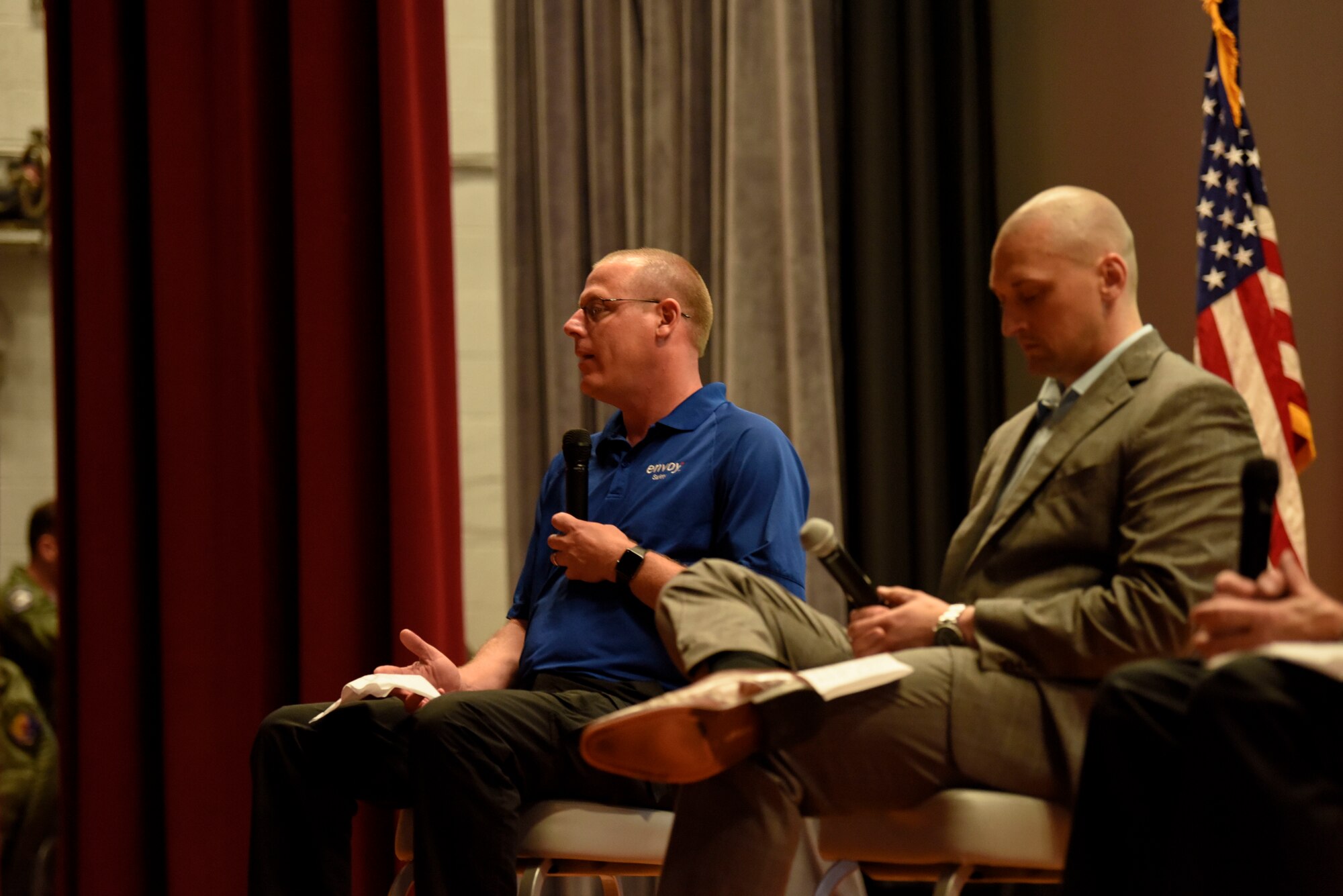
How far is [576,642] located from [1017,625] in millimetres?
766

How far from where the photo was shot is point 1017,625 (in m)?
1.67

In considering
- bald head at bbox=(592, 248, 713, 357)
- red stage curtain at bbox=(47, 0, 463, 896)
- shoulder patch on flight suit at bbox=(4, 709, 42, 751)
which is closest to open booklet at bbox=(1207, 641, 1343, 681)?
bald head at bbox=(592, 248, 713, 357)

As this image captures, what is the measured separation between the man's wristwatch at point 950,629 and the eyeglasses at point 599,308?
3.00ft

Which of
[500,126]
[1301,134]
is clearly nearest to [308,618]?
[500,126]

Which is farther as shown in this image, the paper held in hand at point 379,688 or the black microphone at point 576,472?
the black microphone at point 576,472

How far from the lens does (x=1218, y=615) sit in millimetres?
1430

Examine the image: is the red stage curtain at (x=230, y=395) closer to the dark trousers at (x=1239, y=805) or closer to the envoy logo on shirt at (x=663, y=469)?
the envoy logo on shirt at (x=663, y=469)

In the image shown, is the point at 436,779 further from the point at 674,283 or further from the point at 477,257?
the point at 477,257

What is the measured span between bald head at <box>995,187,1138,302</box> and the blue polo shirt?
0.57m

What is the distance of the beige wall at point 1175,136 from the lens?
2.96m

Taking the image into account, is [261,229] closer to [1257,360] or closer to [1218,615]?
[1257,360]

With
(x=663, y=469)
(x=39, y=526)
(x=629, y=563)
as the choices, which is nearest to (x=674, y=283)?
(x=663, y=469)

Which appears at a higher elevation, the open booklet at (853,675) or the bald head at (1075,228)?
the bald head at (1075,228)

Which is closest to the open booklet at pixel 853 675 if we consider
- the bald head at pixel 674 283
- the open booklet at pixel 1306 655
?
the open booklet at pixel 1306 655
